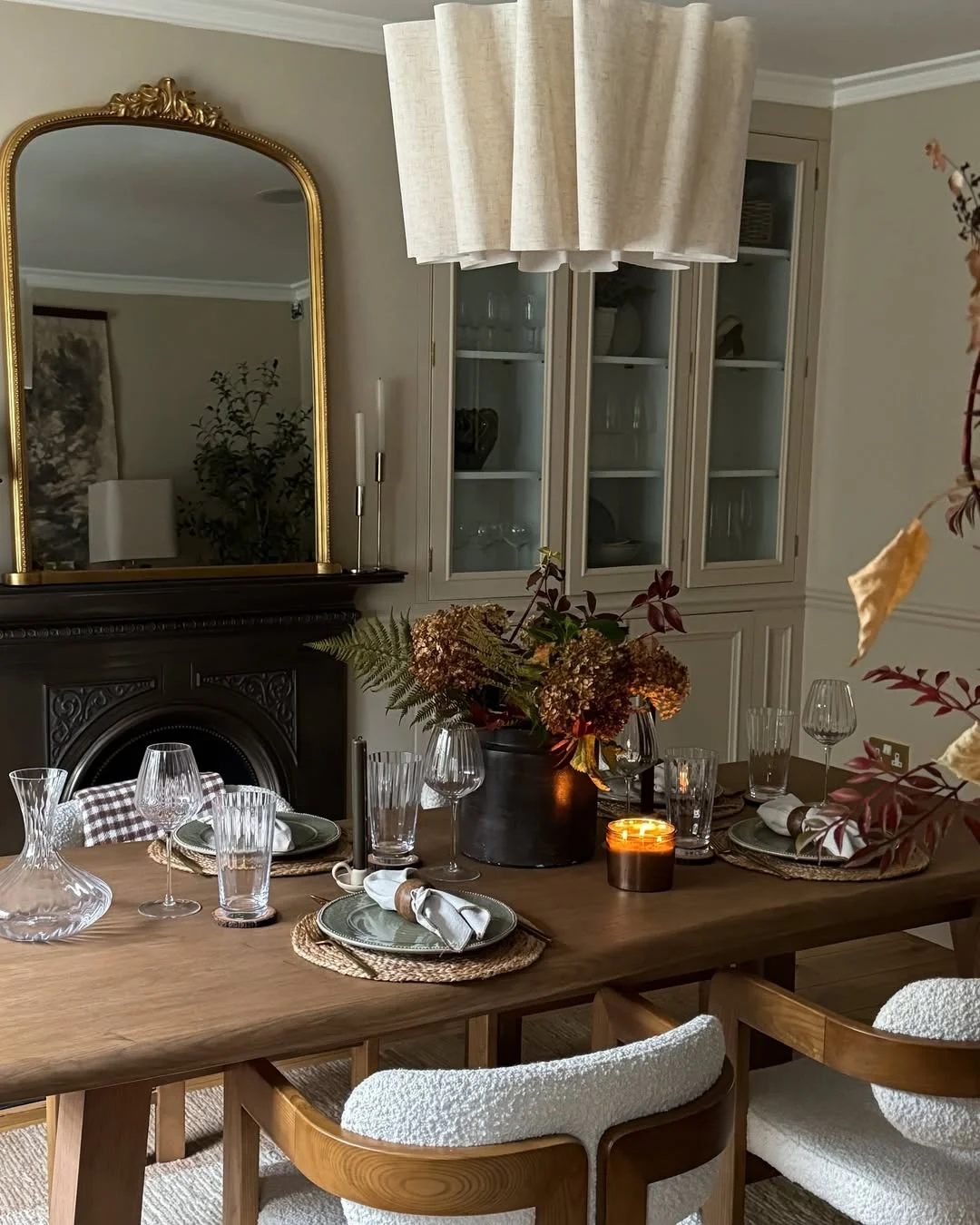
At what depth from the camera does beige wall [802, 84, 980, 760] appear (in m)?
3.96

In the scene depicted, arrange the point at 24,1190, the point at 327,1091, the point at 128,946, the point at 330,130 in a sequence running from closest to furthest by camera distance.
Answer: the point at 128,946 → the point at 24,1190 → the point at 327,1091 → the point at 330,130

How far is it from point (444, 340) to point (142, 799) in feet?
7.33

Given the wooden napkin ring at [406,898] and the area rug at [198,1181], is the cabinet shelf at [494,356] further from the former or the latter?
the wooden napkin ring at [406,898]

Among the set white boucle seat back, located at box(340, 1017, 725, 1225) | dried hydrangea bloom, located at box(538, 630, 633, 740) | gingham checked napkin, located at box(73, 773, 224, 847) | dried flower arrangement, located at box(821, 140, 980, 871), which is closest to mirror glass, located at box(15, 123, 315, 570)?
gingham checked napkin, located at box(73, 773, 224, 847)

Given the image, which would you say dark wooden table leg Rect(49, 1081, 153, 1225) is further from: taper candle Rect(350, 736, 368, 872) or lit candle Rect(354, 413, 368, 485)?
lit candle Rect(354, 413, 368, 485)

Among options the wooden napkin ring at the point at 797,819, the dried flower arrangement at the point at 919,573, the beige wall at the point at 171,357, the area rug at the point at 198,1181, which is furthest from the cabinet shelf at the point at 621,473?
the dried flower arrangement at the point at 919,573

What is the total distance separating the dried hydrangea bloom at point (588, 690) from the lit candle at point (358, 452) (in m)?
1.80

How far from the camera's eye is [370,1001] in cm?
162

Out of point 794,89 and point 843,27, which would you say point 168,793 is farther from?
point 794,89

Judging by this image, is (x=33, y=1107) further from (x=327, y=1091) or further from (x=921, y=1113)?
(x=921, y=1113)

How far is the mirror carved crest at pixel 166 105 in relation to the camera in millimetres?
3350

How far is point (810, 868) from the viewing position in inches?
84.7

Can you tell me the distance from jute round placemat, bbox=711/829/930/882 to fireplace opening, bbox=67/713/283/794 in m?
1.73

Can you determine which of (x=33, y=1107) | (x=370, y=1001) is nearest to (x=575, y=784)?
(x=370, y=1001)
